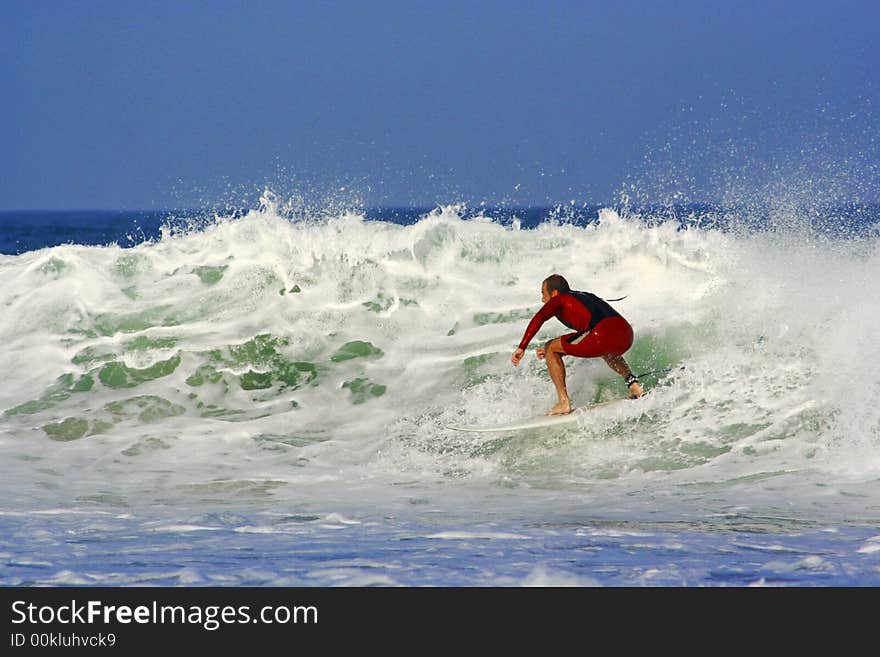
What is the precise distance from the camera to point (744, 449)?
8.78 m

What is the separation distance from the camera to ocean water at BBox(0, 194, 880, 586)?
6094mm

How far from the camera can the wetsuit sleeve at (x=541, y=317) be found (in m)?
8.61

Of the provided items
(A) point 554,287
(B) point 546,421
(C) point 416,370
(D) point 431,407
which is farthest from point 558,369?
(C) point 416,370

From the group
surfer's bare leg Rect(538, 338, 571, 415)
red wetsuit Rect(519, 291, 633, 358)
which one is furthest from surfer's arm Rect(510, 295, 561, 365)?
surfer's bare leg Rect(538, 338, 571, 415)

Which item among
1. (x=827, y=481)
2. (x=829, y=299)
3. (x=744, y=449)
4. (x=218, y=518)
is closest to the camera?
(x=218, y=518)

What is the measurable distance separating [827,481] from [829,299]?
3363 mm

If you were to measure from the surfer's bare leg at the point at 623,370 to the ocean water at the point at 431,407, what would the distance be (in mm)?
155

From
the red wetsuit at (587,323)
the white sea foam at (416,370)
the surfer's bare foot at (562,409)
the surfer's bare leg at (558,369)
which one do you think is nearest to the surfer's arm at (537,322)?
the red wetsuit at (587,323)

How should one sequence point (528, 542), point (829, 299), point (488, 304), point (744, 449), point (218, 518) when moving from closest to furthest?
point (528, 542)
point (218, 518)
point (744, 449)
point (829, 299)
point (488, 304)
